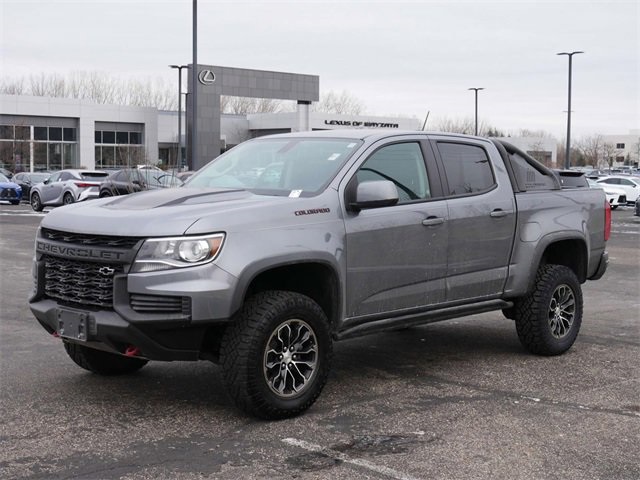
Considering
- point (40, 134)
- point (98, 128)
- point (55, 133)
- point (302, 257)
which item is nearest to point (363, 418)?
point (302, 257)

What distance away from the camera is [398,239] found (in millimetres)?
6469

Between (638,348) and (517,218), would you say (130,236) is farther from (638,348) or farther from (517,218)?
(638,348)

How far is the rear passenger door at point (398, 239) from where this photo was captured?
623cm

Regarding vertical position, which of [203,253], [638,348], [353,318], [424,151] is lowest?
[638,348]

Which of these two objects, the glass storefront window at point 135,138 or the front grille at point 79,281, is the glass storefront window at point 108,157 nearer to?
the glass storefront window at point 135,138

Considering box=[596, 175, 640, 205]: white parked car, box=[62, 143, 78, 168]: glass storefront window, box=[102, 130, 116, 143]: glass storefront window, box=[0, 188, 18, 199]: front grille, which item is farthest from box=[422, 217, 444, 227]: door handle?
box=[102, 130, 116, 143]: glass storefront window

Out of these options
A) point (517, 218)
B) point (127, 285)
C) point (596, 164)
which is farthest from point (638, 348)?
point (596, 164)

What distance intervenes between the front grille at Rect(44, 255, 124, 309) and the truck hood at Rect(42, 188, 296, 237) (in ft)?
0.71

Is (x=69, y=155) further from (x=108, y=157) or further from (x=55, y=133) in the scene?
(x=108, y=157)

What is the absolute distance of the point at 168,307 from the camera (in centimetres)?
532

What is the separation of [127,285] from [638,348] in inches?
198

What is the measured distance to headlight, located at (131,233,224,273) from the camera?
5352 millimetres

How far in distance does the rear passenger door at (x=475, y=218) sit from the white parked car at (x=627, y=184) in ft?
119

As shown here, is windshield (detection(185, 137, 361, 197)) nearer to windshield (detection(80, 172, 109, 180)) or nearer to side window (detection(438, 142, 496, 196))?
side window (detection(438, 142, 496, 196))
